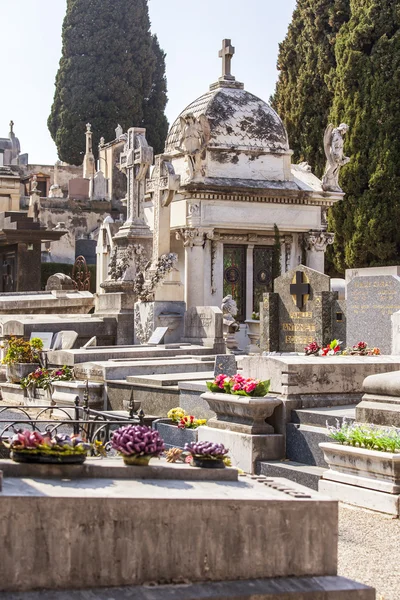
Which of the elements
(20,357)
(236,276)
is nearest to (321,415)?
(20,357)

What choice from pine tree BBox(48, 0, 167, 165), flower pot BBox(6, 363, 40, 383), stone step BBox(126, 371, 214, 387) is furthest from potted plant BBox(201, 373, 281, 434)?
pine tree BBox(48, 0, 167, 165)

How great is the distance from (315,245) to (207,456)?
17.5 metres

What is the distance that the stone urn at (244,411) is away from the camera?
9078mm

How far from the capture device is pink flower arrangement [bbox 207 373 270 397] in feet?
30.0

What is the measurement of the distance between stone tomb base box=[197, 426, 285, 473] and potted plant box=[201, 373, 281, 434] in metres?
0.08

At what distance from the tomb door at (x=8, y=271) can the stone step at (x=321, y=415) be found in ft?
70.2

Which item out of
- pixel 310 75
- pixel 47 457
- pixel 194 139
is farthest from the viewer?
pixel 310 75

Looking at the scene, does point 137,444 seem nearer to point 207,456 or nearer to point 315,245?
point 207,456

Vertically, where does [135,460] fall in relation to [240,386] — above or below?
below

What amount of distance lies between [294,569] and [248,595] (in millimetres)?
320

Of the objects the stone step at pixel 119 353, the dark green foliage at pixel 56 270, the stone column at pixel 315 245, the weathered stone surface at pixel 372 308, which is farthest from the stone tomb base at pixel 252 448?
the dark green foliage at pixel 56 270

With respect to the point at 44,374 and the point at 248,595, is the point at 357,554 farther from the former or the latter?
the point at 44,374

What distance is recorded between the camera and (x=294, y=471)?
28.4 ft

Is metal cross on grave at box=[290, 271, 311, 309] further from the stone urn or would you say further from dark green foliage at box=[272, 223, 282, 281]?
dark green foliage at box=[272, 223, 282, 281]
